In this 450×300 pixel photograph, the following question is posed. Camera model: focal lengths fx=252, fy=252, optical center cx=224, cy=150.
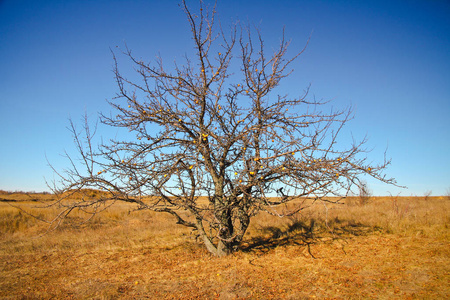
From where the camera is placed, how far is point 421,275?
524cm

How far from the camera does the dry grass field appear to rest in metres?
5.12

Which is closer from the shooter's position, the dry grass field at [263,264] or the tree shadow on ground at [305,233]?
the dry grass field at [263,264]

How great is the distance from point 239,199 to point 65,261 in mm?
6096

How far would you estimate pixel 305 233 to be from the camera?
370 inches

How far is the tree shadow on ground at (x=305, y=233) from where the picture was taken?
8469mm

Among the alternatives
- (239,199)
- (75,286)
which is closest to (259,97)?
(239,199)

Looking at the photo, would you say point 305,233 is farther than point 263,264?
Yes

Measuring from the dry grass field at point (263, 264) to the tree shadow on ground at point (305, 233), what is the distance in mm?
34

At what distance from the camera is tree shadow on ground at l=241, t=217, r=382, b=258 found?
8469 millimetres

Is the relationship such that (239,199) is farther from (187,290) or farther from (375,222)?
(375,222)

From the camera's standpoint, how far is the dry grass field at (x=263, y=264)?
5121 mm

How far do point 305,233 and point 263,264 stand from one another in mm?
3228

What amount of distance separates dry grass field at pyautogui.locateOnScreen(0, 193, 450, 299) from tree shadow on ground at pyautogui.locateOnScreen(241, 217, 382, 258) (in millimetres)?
34

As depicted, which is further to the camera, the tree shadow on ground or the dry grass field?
the tree shadow on ground
